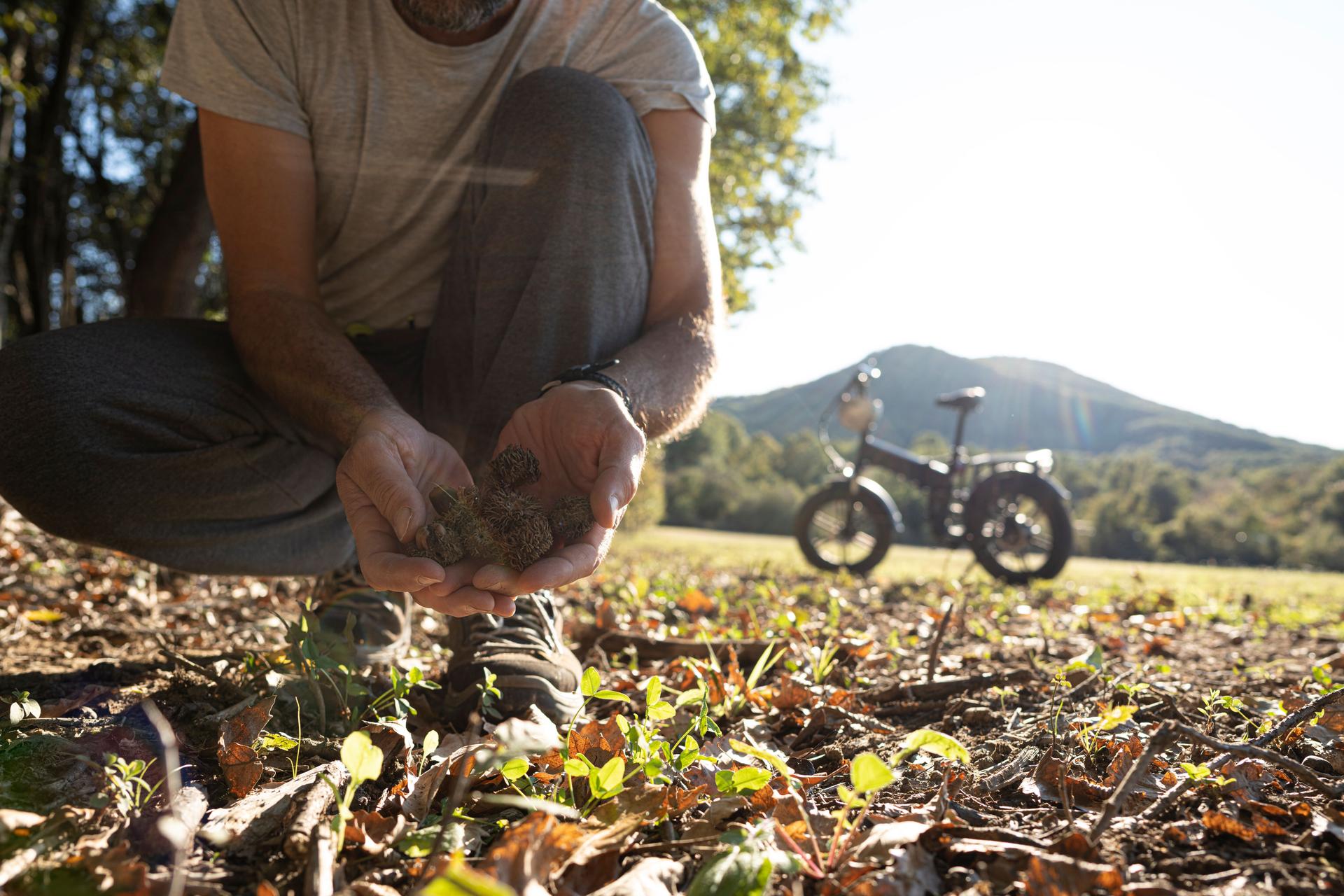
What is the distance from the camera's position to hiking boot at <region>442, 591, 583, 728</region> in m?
1.50

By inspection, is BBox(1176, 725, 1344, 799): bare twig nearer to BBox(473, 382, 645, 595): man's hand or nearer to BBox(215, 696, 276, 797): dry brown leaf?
BBox(473, 382, 645, 595): man's hand

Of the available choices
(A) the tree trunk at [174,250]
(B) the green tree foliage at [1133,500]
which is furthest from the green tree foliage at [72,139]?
(B) the green tree foliage at [1133,500]

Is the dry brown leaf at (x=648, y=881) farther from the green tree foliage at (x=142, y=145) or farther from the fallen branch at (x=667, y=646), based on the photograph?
the green tree foliage at (x=142, y=145)

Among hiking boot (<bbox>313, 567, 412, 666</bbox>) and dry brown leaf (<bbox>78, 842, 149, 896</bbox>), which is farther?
hiking boot (<bbox>313, 567, 412, 666</bbox>)

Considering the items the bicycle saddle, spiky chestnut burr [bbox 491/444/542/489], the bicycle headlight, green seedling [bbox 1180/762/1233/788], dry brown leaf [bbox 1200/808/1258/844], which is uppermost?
the bicycle saddle

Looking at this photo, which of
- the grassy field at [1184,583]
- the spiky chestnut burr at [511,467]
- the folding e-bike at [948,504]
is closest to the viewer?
the spiky chestnut burr at [511,467]

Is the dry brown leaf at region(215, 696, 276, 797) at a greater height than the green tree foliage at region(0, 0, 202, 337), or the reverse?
the green tree foliage at region(0, 0, 202, 337)

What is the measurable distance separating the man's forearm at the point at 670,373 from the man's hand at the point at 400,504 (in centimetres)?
42

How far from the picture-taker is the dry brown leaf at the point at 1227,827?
979mm

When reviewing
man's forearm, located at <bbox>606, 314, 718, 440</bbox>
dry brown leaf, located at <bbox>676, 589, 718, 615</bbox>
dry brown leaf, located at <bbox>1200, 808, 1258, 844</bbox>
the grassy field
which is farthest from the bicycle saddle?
dry brown leaf, located at <bbox>1200, 808, 1258, 844</bbox>

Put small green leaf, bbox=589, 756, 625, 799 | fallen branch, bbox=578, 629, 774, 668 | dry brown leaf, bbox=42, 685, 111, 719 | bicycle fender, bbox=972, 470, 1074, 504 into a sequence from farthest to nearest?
bicycle fender, bbox=972, 470, 1074, 504 → fallen branch, bbox=578, 629, 774, 668 → dry brown leaf, bbox=42, 685, 111, 719 → small green leaf, bbox=589, 756, 625, 799

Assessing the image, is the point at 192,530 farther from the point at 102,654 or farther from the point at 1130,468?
the point at 1130,468

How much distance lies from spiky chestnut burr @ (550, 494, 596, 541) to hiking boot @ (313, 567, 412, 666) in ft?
1.96

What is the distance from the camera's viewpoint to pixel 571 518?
1545mm
